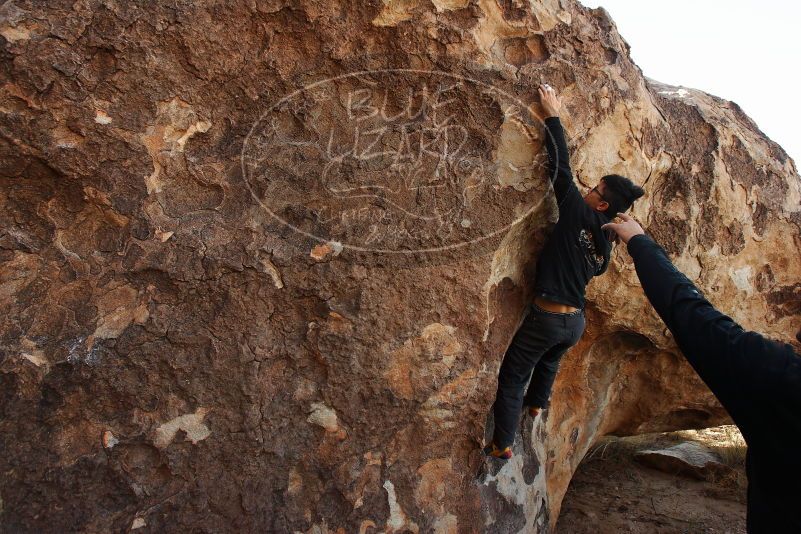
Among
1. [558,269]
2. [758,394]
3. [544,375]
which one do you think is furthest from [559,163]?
[758,394]

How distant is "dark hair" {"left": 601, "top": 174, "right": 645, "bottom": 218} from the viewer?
2391 mm

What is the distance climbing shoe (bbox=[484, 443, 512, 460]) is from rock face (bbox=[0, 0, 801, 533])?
0.07 m

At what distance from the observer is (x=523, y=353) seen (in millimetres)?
2422

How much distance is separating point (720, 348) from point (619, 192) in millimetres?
1210

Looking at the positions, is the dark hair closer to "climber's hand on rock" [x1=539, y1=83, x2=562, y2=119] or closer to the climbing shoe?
"climber's hand on rock" [x1=539, y1=83, x2=562, y2=119]

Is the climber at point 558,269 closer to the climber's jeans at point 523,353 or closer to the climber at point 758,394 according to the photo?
the climber's jeans at point 523,353

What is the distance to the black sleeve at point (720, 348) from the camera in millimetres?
1220

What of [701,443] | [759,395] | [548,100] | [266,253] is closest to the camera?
Result: [759,395]

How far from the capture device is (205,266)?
2029 millimetres

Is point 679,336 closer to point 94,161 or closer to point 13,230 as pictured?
point 94,161

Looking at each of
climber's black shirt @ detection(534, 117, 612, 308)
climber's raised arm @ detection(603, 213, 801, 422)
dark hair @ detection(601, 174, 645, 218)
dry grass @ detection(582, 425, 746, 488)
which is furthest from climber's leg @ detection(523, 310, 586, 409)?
dry grass @ detection(582, 425, 746, 488)

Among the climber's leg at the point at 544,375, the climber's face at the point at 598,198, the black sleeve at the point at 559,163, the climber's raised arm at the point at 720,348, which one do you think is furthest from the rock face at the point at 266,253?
the climber's raised arm at the point at 720,348

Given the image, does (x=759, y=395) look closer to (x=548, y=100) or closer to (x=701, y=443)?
(x=548, y=100)

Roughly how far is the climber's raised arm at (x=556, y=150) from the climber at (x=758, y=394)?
969mm
